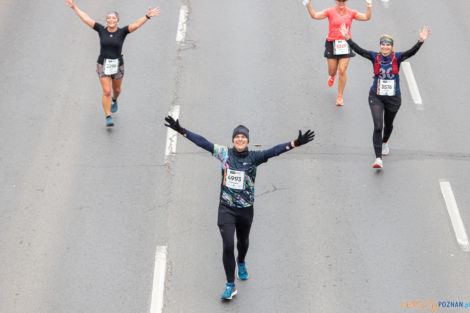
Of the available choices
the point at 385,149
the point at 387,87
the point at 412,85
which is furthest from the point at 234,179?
the point at 412,85

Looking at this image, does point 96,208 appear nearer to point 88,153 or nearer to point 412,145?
point 88,153

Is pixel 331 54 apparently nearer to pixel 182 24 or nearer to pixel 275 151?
pixel 182 24

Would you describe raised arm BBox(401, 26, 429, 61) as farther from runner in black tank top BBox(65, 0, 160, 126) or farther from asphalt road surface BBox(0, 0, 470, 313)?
runner in black tank top BBox(65, 0, 160, 126)

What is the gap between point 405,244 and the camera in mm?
10844

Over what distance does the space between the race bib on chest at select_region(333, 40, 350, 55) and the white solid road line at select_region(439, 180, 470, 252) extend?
2721mm

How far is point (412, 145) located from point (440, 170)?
73cm

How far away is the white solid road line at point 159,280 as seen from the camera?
32.0 ft

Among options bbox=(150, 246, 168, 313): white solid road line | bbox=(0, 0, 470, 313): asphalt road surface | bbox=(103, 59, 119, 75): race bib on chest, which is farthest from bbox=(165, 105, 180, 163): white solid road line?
bbox=(150, 246, 168, 313): white solid road line

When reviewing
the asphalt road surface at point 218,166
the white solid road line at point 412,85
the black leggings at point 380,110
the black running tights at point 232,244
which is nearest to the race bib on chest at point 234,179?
the black running tights at point 232,244

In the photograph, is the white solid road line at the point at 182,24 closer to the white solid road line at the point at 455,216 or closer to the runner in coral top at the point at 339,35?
the runner in coral top at the point at 339,35

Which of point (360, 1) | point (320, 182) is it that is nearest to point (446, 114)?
point (320, 182)

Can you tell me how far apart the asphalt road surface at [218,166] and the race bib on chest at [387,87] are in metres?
1.16

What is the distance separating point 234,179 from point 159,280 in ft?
5.85

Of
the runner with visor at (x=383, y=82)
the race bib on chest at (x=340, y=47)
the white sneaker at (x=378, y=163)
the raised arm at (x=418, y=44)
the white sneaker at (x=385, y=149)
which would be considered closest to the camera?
the raised arm at (x=418, y=44)
